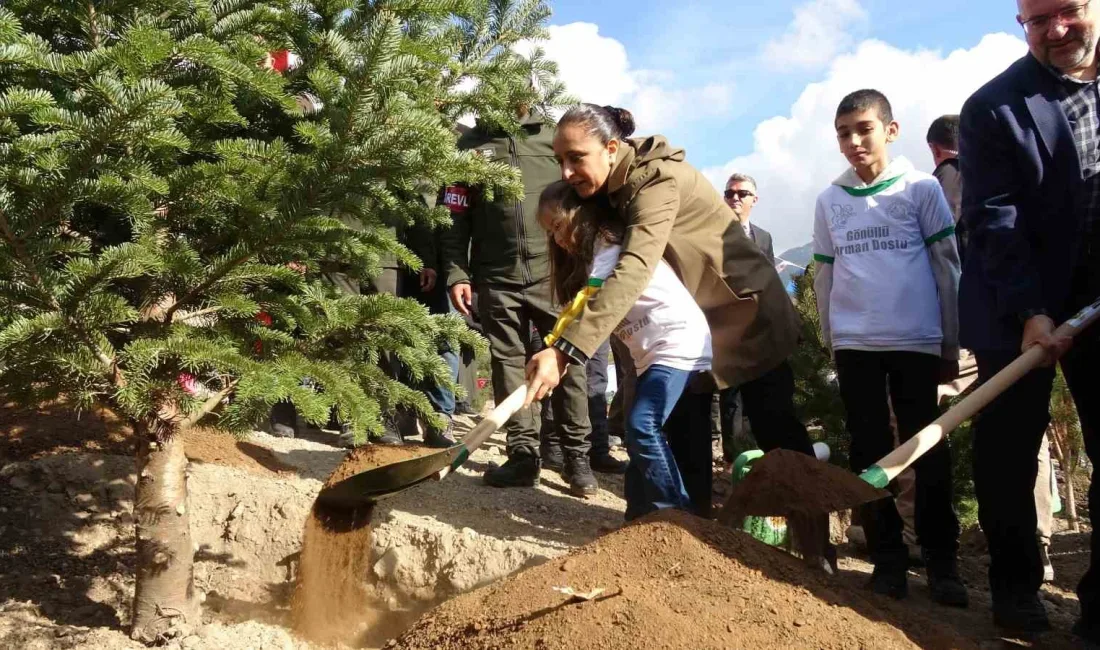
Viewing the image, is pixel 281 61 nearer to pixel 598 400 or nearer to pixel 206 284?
pixel 206 284

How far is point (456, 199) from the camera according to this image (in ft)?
17.0

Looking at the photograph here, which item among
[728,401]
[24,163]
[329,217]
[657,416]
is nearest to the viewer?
[24,163]

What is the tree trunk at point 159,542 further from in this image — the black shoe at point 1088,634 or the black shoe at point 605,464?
the black shoe at point 605,464

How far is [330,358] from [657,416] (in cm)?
113

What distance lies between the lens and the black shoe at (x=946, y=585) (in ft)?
11.4

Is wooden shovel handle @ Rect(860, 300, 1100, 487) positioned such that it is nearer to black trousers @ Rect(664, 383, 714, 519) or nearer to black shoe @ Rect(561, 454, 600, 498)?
black trousers @ Rect(664, 383, 714, 519)

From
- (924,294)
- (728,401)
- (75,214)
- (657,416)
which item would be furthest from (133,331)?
(728,401)

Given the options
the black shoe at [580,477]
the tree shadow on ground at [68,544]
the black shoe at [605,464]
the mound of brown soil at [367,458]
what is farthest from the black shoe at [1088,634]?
the tree shadow on ground at [68,544]

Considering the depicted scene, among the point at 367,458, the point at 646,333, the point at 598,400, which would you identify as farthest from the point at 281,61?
the point at 598,400

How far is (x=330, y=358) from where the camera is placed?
3.13 meters

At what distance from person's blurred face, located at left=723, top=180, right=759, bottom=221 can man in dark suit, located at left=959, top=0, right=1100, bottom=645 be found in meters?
3.29

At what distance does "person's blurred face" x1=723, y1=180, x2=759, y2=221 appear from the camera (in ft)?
21.3

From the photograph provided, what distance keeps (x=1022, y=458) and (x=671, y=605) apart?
54.9 inches

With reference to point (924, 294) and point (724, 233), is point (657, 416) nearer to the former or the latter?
point (724, 233)
